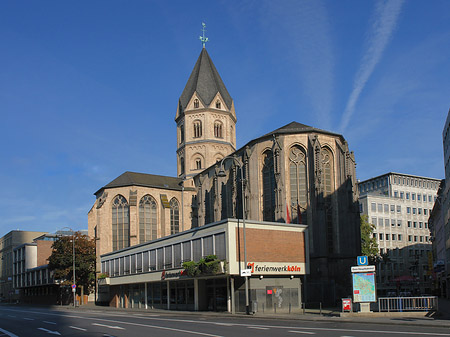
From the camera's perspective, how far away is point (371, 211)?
9812 centimetres

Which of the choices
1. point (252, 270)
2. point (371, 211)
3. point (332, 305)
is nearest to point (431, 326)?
point (252, 270)

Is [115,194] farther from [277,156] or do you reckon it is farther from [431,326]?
[431,326]

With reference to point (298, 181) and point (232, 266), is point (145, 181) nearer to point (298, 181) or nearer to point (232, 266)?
point (298, 181)

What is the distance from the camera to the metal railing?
2619 cm

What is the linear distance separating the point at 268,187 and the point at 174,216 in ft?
90.9

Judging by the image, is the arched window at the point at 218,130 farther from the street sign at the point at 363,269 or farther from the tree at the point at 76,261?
the street sign at the point at 363,269

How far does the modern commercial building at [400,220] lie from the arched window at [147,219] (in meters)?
42.4

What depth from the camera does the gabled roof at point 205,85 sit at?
288ft

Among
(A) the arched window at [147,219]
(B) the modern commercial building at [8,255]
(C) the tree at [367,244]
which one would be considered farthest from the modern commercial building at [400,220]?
(B) the modern commercial building at [8,255]

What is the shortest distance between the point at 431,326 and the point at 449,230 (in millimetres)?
38256

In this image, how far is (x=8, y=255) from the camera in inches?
5192

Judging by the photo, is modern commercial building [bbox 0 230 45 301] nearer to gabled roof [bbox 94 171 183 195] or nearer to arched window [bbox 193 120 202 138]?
gabled roof [bbox 94 171 183 195]

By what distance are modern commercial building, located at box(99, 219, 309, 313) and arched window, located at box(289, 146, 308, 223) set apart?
1230 centimetres

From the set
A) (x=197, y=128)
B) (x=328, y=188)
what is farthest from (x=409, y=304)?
(x=197, y=128)
